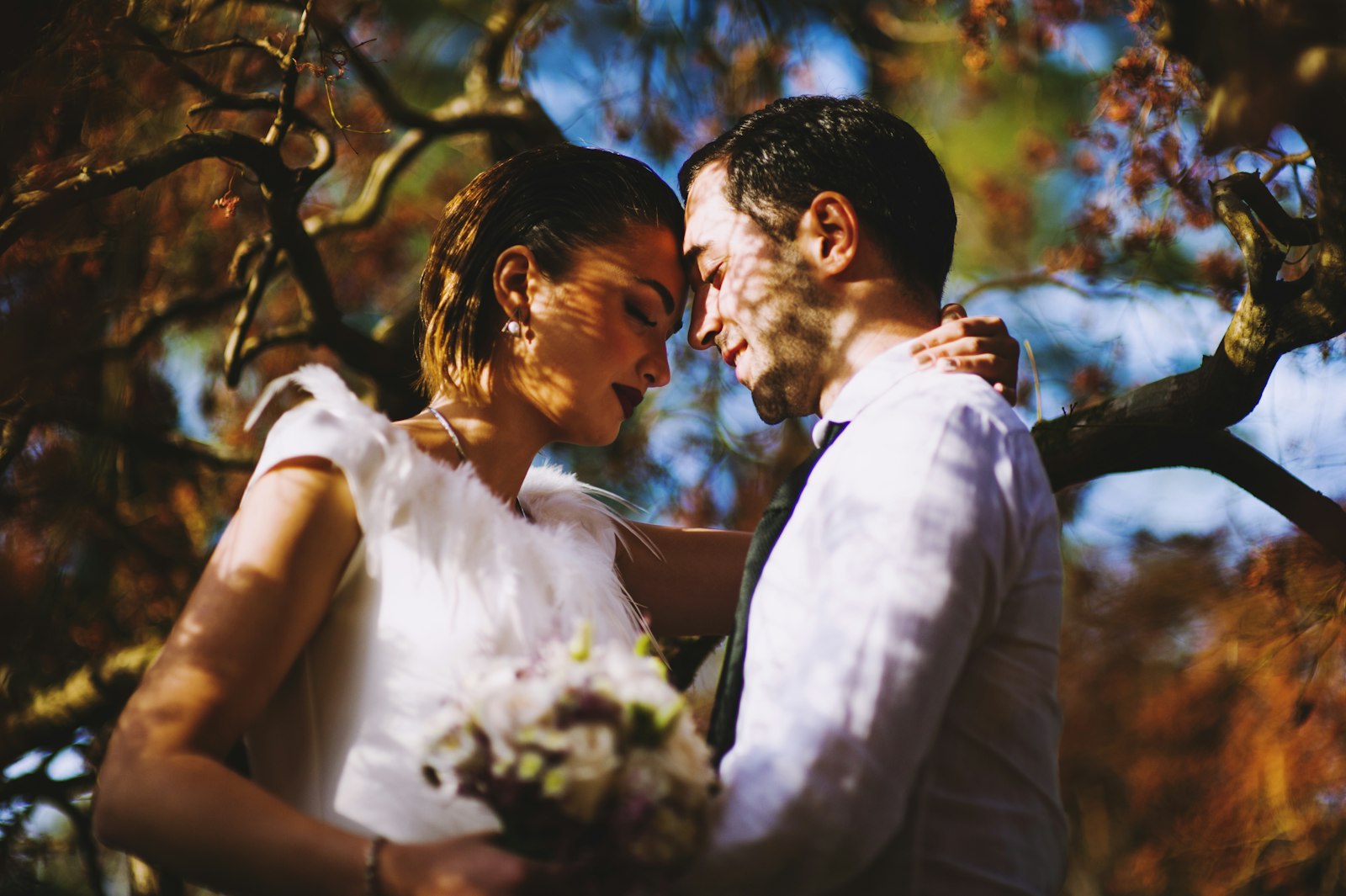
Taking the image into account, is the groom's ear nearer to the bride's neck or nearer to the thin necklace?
the bride's neck

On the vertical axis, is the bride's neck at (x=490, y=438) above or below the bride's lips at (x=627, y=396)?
below

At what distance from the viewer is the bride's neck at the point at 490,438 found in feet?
8.21

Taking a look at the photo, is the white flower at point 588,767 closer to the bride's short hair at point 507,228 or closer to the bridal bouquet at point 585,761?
the bridal bouquet at point 585,761

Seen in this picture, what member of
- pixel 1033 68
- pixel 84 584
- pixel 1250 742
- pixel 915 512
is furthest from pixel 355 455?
pixel 1250 742

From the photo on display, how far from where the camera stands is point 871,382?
7.61 ft

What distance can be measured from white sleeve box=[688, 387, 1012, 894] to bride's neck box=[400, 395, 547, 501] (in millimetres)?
891

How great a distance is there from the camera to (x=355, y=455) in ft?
6.88

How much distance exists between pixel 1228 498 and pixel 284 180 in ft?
9.84

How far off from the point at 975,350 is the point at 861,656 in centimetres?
90

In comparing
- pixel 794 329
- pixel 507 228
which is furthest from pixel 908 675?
pixel 507 228

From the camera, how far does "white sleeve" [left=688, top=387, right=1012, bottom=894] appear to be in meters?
1.62

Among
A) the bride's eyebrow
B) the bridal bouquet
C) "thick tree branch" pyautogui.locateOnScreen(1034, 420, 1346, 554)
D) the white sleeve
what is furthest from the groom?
"thick tree branch" pyautogui.locateOnScreen(1034, 420, 1346, 554)

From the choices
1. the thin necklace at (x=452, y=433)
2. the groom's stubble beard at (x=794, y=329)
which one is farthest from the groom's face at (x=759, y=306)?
the thin necklace at (x=452, y=433)

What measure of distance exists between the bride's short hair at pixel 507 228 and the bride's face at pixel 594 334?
0.15 ft
